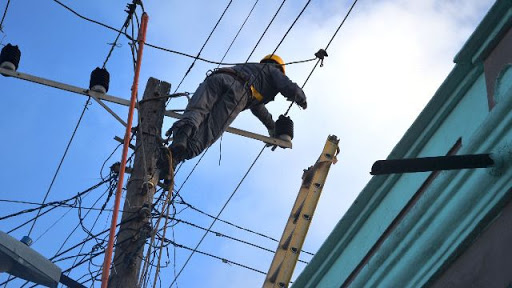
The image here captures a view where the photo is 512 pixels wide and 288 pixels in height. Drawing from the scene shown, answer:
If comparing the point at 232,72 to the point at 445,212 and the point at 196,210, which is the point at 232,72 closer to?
the point at 196,210

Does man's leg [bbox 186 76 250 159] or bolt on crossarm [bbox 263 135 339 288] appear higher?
man's leg [bbox 186 76 250 159]

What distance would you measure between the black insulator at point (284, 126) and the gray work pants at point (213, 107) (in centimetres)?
50

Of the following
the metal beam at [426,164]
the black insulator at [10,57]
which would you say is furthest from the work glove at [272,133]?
the metal beam at [426,164]

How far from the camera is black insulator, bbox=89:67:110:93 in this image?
11484 millimetres

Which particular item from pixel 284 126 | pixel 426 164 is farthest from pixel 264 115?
pixel 426 164

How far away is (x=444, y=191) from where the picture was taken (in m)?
4.53

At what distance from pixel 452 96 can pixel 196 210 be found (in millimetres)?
6851

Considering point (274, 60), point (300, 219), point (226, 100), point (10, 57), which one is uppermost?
point (274, 60)

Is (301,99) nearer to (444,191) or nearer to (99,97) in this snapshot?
(99,97)

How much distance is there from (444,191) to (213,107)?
6.90 m

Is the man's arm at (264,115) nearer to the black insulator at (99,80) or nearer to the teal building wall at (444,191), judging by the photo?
the black insulator at (99,80)

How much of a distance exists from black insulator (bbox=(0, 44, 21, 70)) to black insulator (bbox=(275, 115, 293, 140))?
3244mm

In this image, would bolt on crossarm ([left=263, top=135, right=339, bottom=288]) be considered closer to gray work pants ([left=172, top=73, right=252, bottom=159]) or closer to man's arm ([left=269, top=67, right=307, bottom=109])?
gray work pants ([left=172, top=73, right=252, bottom=159])

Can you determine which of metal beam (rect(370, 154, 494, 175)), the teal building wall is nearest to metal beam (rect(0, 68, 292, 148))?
the teal building wall
